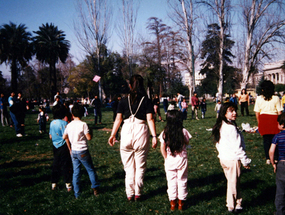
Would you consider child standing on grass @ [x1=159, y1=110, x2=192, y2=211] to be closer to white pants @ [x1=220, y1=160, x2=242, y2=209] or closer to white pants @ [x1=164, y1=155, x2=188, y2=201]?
white pants @ [x1=164, y1=155, x2=188, y2=201]

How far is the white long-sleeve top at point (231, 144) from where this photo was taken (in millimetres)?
3139

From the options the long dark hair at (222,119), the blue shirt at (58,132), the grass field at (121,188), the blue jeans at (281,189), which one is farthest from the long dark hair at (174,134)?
the blue shirt at (58,132)

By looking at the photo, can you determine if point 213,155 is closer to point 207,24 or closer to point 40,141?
point 40,141

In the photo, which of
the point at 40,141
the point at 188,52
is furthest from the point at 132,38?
the point at 40,141

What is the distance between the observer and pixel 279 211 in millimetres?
2879

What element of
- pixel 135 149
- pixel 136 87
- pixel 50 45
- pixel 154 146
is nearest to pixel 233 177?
pixel 154 146

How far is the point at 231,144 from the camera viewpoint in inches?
126

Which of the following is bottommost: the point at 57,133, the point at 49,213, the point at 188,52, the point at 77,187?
the point at 49,213

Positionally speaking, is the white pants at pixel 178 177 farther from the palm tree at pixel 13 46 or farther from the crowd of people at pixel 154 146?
the palm tree at pixel 13 46

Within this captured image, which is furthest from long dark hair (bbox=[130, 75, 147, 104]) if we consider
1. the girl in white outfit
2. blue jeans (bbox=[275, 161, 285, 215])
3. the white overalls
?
blue jeans (bbox=[275, 161, 285, 215])

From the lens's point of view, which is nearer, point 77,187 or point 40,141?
point 77,187

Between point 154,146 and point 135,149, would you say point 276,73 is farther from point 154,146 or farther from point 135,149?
point 135,149

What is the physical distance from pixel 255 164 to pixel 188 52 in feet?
71.3

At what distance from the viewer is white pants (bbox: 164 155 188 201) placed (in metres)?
3.39
